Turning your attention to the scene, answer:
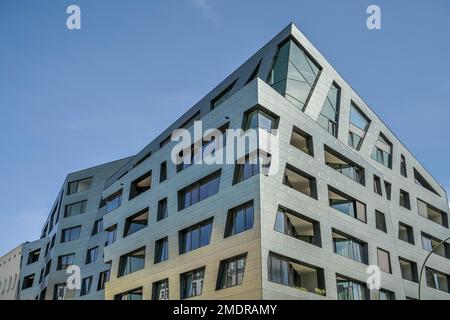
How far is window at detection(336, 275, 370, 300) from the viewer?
112ft

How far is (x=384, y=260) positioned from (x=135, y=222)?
854 inches

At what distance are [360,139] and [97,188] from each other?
36997mm

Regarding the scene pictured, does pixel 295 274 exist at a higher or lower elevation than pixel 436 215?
lower

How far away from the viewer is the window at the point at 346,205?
37656 mm

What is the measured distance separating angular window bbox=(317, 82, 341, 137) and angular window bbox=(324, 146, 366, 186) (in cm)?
245

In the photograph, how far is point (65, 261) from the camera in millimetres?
64375

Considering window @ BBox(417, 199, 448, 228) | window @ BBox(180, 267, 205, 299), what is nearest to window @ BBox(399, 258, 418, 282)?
window @ BBox(417, 199, 448, 228)

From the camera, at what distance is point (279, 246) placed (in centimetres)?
3022

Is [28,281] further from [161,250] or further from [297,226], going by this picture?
[297,226]

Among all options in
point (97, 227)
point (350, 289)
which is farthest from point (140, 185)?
point (350, 289)

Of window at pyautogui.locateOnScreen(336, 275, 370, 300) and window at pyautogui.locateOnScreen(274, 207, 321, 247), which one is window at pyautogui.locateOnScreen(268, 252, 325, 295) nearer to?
window at pyautogui.locateOnScreen(274, 207, 321, 247)
